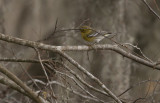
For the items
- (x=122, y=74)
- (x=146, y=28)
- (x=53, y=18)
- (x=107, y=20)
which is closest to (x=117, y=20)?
(x=107, y=20)

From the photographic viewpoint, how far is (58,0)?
20094 millimetres

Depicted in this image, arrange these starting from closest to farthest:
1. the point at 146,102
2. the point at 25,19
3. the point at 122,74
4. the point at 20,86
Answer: the point at 20,86
the point at 146,102
the point at 122,74
the point at 25,19

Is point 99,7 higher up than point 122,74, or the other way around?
point 99,7

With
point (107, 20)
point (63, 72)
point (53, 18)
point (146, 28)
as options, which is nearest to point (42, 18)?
point (53, 18)

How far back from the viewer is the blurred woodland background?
25.1ft

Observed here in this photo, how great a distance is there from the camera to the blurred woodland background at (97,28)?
7.65m

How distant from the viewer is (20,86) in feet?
15.9

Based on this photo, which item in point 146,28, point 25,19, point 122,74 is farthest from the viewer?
point 25,19

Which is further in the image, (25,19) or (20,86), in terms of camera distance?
(25,19)

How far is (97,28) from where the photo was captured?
7.56 metres

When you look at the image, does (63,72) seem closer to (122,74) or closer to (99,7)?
(122,74)

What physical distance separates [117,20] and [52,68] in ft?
26.8

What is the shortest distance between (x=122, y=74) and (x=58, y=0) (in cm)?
866

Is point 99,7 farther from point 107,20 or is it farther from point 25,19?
point 25,19
